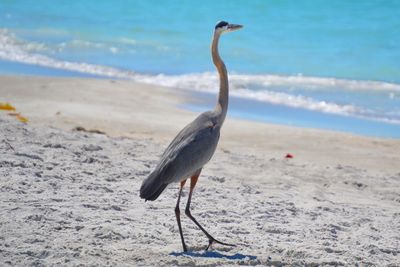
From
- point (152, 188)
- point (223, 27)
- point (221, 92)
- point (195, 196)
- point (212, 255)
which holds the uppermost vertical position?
point (223, 27)

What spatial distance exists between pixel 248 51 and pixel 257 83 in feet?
16.1

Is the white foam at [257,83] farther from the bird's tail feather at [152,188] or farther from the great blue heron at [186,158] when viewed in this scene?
the bird's tail feather at [152,188]

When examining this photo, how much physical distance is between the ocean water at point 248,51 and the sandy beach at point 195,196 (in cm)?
279

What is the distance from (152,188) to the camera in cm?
553

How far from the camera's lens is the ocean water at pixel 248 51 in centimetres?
1521

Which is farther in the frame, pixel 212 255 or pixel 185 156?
pixel 185 156

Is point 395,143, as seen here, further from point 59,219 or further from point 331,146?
point 59,219

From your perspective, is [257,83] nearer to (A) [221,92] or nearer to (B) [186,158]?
(A) [221,92]

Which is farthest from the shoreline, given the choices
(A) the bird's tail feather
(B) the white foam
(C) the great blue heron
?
(A) the bird's tail feather

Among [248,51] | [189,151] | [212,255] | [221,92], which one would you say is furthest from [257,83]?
[212,255]

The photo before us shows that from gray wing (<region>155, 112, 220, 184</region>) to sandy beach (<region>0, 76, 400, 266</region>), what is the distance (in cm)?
51

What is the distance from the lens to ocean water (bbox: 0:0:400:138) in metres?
15.2

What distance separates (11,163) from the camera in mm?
7254

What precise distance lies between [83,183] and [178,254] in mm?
1898
